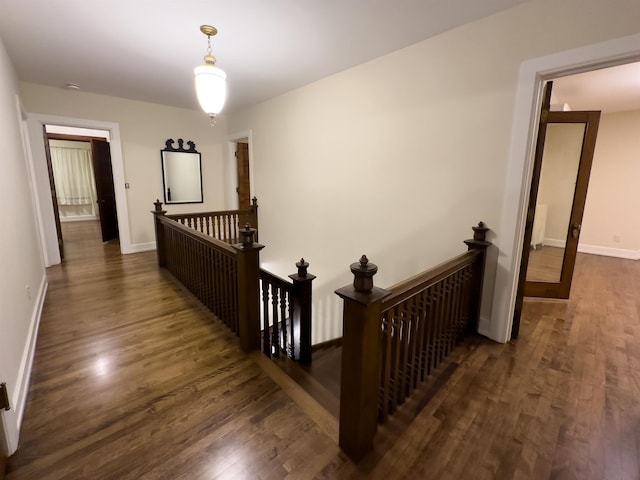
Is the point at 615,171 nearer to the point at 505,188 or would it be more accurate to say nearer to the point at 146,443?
the point at 505,188

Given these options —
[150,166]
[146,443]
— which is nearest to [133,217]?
[150,166]

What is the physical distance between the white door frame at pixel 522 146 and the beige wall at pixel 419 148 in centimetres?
2

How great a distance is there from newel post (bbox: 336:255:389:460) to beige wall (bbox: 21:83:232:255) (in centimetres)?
518

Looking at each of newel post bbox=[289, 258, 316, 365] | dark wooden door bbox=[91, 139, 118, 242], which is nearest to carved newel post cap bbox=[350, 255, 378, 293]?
newel post bbox=[289, 258, 316, 365]

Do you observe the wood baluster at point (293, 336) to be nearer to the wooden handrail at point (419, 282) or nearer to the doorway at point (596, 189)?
the wooden handrail at point (419, 282)

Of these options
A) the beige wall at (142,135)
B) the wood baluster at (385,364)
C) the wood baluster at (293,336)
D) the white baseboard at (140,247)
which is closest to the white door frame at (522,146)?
the wood baluster at (385,364)

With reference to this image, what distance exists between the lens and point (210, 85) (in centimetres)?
224

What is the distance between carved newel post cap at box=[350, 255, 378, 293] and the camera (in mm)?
1293

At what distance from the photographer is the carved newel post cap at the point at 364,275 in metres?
1.29

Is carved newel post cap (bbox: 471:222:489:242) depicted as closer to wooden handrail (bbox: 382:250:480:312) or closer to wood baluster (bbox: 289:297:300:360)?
wooden handrail (bbox: 382:250:480:312)

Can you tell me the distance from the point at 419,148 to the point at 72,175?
401 inches

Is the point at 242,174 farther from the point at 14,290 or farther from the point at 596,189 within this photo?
the point at 596,189

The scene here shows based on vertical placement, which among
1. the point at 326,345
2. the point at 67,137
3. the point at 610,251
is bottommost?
the point at 326,345

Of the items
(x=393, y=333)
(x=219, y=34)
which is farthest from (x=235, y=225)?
(x=393, y=333)
